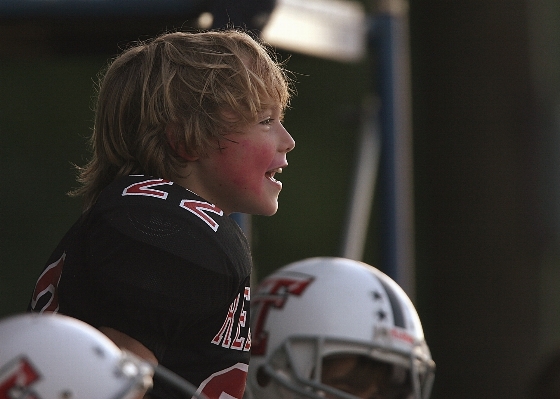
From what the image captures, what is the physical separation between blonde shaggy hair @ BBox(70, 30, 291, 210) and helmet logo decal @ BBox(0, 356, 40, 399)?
0.58 m

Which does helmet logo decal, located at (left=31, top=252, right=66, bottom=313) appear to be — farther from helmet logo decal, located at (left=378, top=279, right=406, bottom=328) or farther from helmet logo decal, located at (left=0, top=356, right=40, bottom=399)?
helmet logo decal, located at (left=378, top=279, right=406, bottom=328)

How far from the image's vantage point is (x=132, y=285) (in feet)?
4.42

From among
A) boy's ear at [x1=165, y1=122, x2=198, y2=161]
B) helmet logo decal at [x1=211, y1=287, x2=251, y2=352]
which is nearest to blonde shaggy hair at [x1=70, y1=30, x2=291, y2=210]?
boy's ear at [x1=165, y1=122, x2=198, y2=161]

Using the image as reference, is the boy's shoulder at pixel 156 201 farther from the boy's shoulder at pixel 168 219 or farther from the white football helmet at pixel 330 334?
the white football helmet at pixel 330 334

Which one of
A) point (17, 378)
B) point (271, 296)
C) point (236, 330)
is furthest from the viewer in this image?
point (271, 296)

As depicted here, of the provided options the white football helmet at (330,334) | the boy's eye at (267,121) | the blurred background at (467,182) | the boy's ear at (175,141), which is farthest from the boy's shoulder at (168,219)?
the blurred background at (467,182)

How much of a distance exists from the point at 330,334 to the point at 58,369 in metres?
1.02

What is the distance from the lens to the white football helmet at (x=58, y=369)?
1.09 m

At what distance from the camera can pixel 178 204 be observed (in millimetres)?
1455

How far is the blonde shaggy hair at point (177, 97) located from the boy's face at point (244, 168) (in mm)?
25

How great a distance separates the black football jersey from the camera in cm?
136

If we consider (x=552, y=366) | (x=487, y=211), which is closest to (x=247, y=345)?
(x=552, y=366)

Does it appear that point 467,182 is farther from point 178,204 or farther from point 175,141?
point 178,204

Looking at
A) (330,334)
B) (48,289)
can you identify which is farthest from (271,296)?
(48,289)
